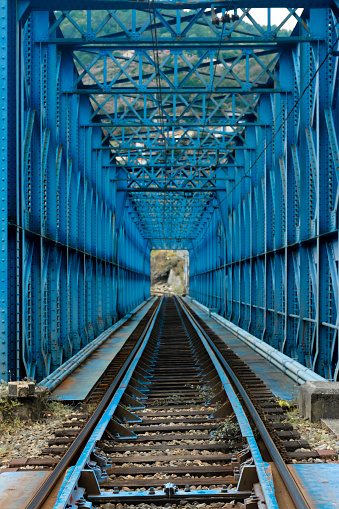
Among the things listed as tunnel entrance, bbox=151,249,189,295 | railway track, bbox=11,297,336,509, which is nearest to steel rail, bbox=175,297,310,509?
railway track, bbox=11,297,336,509

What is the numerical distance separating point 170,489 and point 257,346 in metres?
8.80

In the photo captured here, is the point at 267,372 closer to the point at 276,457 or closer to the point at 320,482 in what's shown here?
the point at 276,457

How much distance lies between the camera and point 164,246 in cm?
6956

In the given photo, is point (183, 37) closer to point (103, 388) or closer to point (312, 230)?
point (312, 230)

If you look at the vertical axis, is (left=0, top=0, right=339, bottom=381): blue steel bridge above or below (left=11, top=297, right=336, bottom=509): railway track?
above

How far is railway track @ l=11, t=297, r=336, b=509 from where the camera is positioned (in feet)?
13.7

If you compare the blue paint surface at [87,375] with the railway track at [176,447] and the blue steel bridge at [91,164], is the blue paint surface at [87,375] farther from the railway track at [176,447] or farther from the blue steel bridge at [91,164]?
the blue steel bridge at [91,164]

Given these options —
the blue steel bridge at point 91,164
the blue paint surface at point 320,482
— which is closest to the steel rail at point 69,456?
the blue steel bridge at point 91,164

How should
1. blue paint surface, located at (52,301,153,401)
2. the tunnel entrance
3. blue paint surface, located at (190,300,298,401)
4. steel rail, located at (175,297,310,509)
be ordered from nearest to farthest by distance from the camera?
steel rail, located at (175,297,310,509), blue paint surface, located at (52,301,153,401), blue paint surface, located at (190,300,298,401), the tunnel entrance

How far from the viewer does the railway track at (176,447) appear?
418 cm

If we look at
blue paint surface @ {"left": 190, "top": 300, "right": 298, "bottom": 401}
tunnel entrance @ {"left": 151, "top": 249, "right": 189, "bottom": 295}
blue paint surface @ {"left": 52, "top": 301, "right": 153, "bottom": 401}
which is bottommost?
blue paint surface @ {"left": 190, "top": 300, "right": 298, "bottom": 401}

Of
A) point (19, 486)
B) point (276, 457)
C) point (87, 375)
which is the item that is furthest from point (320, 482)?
point (87, 375)

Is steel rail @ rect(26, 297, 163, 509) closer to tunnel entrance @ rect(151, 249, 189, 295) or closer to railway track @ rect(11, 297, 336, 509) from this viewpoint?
railway track @ rect(11, 297, 336, 509)

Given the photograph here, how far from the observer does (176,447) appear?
Answer: 5594 millimetres
